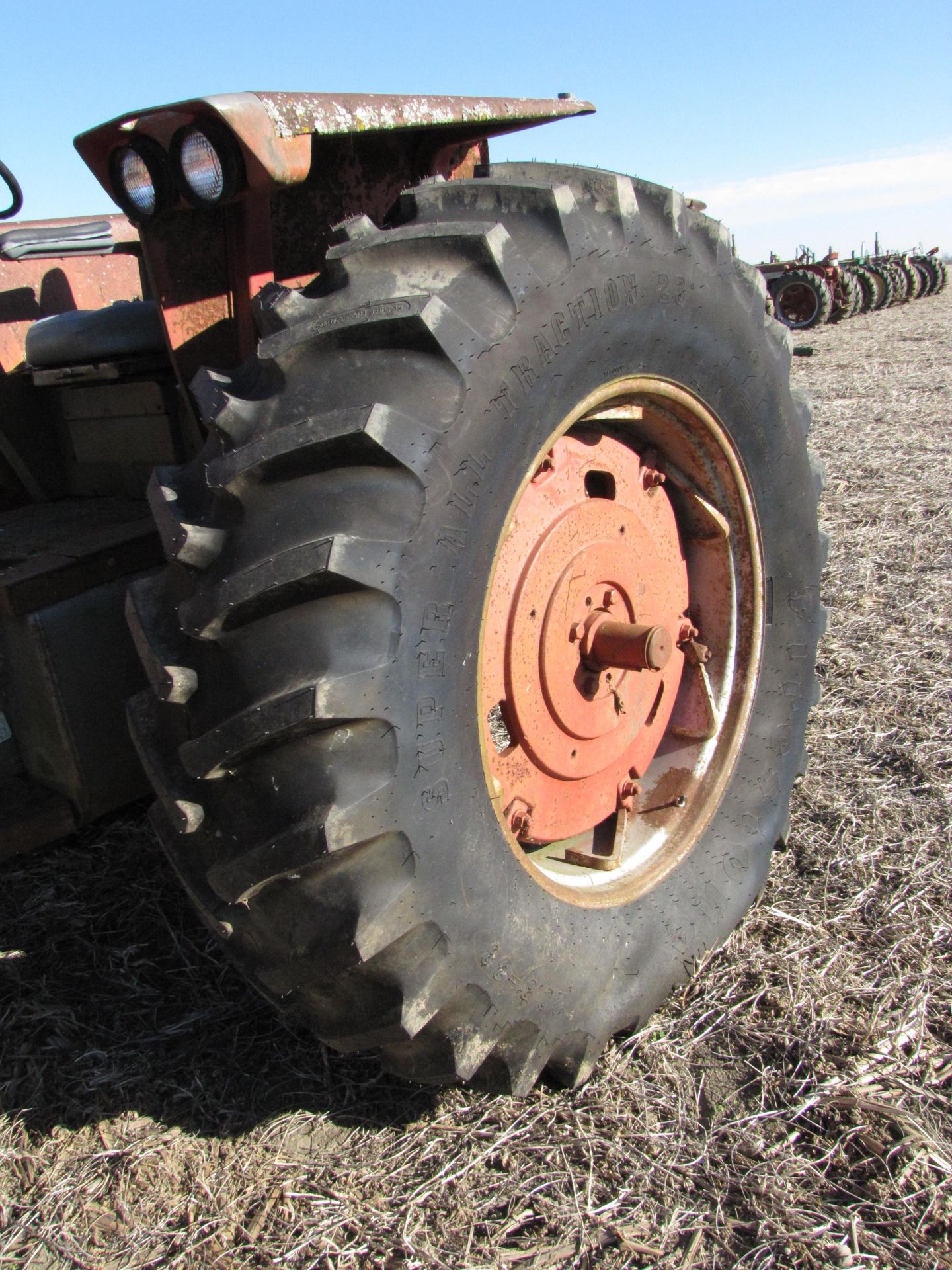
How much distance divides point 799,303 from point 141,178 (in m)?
18.0

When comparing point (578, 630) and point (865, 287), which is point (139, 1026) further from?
point (865, 287)

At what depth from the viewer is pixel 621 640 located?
69.9 inches

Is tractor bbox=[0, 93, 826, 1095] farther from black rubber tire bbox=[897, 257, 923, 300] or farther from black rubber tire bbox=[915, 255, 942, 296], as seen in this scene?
black rubber tire bbox=[915, 255, 942, 296]

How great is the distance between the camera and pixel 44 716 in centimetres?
191

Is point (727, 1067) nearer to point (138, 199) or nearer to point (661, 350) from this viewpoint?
point (661, 350)

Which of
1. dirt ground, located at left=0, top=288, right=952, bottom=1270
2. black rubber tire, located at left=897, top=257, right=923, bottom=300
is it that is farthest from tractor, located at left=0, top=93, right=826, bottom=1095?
black rubber tire, located at left=897, top=257, right=923, bottom=300

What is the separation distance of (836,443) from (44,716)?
636 centimetres

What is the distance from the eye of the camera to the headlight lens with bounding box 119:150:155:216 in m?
1.65

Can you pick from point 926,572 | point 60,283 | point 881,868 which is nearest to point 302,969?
point 881,868

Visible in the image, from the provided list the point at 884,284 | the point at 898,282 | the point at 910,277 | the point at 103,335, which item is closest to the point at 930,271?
the point at 910,277

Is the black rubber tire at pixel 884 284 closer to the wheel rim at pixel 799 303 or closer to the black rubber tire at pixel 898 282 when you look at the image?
the black rubber tire at pixel 898 282

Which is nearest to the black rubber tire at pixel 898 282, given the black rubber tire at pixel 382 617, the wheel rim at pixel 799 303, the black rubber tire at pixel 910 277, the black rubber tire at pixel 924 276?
the black rubber tire at pixel 910 277

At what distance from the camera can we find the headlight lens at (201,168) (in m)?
1.54

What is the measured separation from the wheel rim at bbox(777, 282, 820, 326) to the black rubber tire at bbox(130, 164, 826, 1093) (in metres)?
17.6
